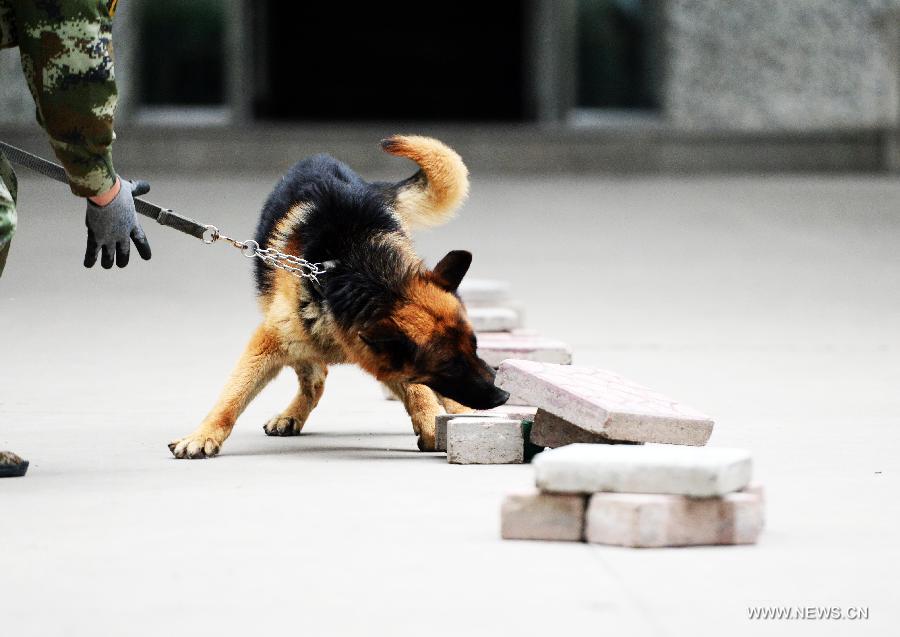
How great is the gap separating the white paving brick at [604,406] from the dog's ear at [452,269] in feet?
1.14

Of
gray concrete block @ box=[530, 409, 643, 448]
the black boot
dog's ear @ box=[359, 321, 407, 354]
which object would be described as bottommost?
the black boot

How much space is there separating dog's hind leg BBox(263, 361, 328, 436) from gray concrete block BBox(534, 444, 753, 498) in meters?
2.22

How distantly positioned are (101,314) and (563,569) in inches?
254

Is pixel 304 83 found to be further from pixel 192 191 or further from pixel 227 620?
pixel 227 620

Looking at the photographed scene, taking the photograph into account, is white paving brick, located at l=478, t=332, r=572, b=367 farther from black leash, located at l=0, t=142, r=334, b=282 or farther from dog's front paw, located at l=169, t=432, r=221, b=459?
dog's front paw, located at l=169, t=432, r=221, b=459

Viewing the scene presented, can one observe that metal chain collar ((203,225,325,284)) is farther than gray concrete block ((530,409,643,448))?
Yes

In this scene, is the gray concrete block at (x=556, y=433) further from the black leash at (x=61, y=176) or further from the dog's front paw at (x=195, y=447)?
the black leash at (x=61, y=176)

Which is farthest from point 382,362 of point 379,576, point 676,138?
point 676,138

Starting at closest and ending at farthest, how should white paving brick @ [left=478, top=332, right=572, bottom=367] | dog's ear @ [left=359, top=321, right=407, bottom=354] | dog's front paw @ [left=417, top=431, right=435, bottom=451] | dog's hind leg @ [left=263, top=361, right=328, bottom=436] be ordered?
dog's ear @ [left=359, top=321, right=407, bottom=354]
dog's front paw @ [left=417, top=431, right=435, bottom=451]
dog's hind leg @ [left=263, top=361, right=328, bottom=436]
white paving brick @ [left=478, top=332, right=572, bottom=367]

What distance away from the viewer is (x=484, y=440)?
5.31 m

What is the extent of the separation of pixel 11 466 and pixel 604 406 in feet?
6.30

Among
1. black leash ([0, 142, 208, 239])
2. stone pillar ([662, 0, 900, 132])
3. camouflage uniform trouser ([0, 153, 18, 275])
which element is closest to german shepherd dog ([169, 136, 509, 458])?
black leash ([0, 142, 208, 239])

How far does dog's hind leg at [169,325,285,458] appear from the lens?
219 inches

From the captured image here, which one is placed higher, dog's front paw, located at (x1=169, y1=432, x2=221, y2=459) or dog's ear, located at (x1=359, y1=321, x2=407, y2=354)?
dog's ear, located at (x1=359, y1=321, x2=407, y2=354)
